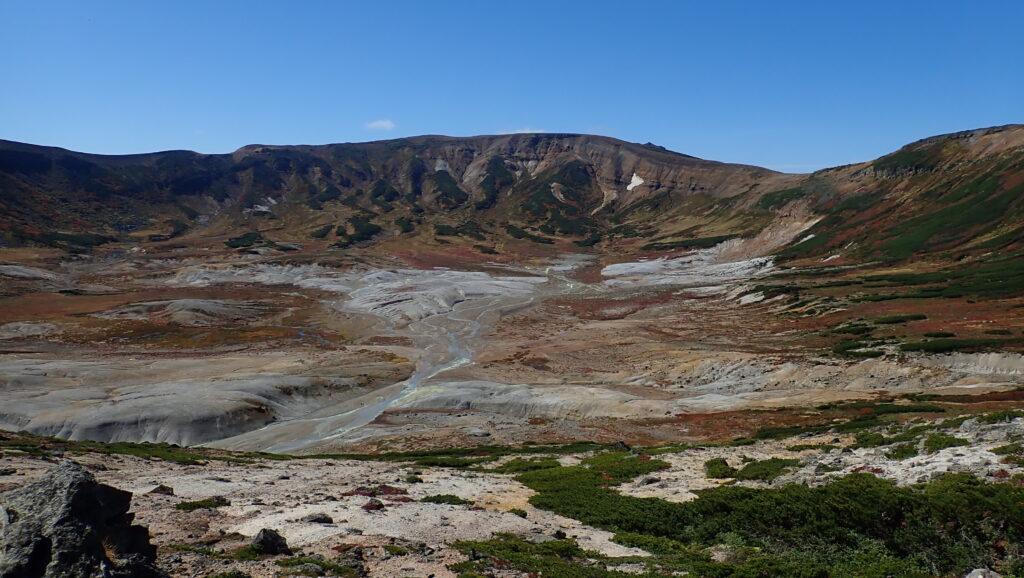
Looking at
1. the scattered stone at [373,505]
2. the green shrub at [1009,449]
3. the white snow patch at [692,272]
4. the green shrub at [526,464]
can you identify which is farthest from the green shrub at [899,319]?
the scattered stone at [373,505]

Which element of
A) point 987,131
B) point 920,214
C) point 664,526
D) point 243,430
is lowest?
point 243,430

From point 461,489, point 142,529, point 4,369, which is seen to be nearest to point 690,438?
point 461,489

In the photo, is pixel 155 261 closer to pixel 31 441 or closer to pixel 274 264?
pixel 274 264

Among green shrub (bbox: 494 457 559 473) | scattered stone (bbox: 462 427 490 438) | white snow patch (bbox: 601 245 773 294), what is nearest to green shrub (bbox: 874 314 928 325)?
white snow patch (bbox: 601 245 773 294)

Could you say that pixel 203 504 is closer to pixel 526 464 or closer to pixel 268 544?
pixel 268 544

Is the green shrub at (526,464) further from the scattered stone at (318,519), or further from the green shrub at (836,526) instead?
the scattered stone at (318,519)

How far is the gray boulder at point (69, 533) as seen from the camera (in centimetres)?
1096

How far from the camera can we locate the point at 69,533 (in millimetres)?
11508

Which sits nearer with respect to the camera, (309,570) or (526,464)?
(309,570)

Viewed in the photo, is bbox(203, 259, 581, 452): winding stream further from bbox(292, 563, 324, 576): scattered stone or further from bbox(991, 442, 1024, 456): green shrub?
bbox(991, 442, 1024, 456): green shrub

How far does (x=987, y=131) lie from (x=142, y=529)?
24572 cm

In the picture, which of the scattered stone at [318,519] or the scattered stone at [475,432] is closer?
the scattered stone at [318,519]

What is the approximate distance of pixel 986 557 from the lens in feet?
50.5

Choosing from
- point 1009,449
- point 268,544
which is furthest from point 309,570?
point 1009,449
